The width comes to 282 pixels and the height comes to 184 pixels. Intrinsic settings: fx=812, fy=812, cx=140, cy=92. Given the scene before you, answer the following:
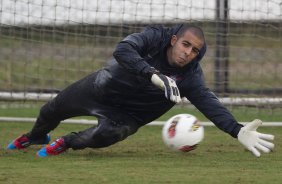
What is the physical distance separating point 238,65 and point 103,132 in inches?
241

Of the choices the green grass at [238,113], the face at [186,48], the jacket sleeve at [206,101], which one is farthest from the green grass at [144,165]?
the green grass at [238,113]

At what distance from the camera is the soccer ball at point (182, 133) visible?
7.39 m

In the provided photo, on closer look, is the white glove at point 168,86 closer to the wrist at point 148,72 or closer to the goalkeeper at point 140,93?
the wrist at point 148,72

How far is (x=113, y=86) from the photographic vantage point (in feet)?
24.6

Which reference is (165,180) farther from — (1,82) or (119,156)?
(1,82)

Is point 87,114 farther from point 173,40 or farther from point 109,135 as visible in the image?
point 173,40

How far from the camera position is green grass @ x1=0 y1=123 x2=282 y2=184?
6.14 meters

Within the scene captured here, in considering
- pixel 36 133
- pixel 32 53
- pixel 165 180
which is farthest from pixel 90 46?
pixel 165 180

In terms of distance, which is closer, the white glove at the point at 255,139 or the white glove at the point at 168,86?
the white glove at the point at 168,86

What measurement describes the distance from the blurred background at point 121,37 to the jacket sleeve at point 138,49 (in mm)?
3846

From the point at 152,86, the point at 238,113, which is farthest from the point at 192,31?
the point at 238,113

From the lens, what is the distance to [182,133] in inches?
291

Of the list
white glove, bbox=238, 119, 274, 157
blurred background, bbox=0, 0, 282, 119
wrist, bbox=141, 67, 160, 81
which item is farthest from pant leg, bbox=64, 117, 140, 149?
blurred background, bbox=0, 0, 282, 119

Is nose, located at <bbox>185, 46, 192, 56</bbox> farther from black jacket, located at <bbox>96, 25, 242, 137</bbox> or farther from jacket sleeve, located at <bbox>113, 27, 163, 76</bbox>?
jacket sleeve, located at <bbox>113, 27, 163, 76</bbox>
